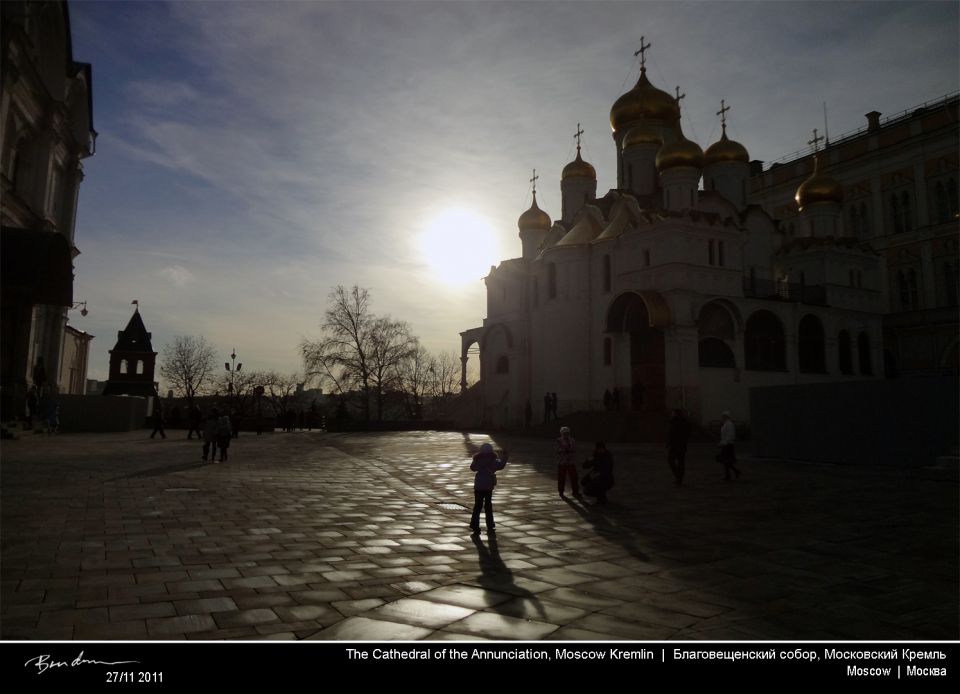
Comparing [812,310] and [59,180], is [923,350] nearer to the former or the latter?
[812,310]

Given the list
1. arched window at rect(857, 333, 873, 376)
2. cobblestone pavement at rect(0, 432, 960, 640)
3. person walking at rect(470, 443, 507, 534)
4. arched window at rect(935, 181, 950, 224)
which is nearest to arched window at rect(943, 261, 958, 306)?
arched window at rect(935, 181, 950, 224)

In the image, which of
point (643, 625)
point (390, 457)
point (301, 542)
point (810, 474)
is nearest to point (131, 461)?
point (390, 457)

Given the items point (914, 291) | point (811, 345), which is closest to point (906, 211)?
point (914, 291)

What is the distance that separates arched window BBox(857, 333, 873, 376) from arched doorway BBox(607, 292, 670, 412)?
14.1 metres

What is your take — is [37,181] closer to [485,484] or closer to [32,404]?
[32,404]

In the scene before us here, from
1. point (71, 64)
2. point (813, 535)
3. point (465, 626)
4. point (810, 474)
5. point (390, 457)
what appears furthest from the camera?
point (71, 64)

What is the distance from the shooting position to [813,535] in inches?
294

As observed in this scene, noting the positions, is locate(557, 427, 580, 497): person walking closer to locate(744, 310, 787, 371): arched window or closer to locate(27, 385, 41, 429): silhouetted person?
locate(27, 385, 41, 429): silhouetted person

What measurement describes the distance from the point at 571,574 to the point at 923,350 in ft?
140

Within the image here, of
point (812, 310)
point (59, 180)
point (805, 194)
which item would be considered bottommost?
point (812, 310)

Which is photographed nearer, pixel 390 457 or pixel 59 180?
pixel 390 457
